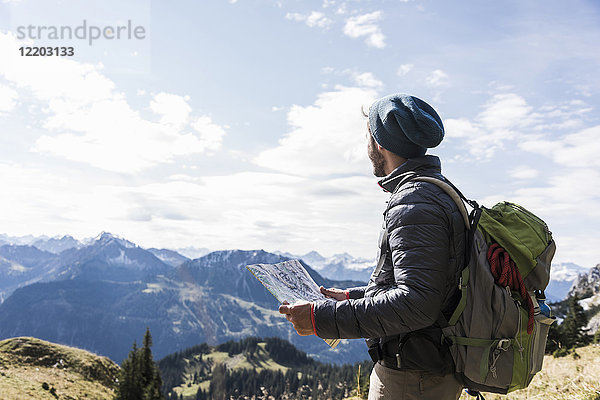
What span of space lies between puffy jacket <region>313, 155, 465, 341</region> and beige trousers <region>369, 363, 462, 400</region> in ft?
1.28

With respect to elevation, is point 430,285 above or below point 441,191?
below

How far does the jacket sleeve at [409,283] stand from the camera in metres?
2.68

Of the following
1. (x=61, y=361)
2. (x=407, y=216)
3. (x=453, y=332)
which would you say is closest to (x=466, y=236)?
(x=407, y=216)

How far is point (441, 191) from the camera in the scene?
9.54ft

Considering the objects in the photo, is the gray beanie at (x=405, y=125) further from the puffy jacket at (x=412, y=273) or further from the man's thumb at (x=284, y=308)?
the man's thumb at (x=284, y=308)

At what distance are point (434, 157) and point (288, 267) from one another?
6.17 ft

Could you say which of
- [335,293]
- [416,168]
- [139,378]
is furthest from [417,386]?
[139,378]

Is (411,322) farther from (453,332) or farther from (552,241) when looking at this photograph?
(552,241)

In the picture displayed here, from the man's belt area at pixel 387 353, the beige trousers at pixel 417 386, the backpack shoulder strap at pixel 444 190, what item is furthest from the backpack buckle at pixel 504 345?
the backpack shoulder strap at pixel 444 190

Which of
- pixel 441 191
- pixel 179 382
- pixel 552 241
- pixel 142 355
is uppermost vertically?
pixel 441 191

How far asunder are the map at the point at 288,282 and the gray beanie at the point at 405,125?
153 cm

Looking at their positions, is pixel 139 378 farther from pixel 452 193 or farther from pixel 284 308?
pixel 452 193

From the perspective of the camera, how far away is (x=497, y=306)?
2.79 m

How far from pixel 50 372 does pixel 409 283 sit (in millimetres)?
35975
